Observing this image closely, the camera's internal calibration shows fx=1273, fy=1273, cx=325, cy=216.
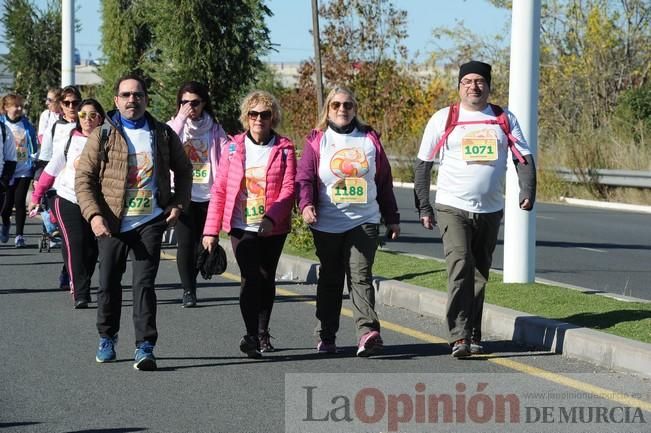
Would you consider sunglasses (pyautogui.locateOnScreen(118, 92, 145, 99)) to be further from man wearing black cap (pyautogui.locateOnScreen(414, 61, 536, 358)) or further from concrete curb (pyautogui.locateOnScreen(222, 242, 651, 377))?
concrete curb (pyautogui.locateOnScreen(222, 242, 651, 377))

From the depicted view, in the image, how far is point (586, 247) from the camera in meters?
16.9

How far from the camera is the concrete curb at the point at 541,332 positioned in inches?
317

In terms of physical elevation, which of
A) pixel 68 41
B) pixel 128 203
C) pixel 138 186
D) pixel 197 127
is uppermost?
pixel 68 41

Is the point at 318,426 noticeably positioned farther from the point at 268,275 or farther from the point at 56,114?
the point at 56,114

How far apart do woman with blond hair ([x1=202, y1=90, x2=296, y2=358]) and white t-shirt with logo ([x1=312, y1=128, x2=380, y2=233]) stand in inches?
10.2

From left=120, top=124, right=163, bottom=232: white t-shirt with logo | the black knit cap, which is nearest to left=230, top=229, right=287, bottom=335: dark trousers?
left=120, top=124, right=163, bottom=232: white t-shirt with logo

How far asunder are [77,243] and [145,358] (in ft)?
10.3

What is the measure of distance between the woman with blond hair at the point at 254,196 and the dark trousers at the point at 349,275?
0.38 m

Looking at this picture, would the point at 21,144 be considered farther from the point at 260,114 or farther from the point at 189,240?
the point at 260,114

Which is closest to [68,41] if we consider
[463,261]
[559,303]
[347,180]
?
[559,303]

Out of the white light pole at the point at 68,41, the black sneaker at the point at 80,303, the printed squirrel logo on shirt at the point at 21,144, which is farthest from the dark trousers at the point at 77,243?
the white light pole at the point at 68,41

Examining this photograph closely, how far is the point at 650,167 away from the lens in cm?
2719

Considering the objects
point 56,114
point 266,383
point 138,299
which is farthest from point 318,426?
point 56,114

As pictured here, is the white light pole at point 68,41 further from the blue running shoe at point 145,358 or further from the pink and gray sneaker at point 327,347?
the blue running shoe at point 145,358
